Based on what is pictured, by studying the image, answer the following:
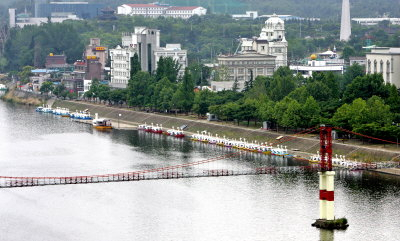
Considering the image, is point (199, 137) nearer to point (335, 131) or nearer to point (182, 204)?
point (335, 131)

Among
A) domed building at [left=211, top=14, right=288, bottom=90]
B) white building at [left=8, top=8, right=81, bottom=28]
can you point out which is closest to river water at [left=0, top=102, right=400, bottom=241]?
domed building at [left=211, top=14, right=288, bottom=90]

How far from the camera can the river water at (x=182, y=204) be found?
49.4 meters

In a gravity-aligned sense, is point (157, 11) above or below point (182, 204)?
above

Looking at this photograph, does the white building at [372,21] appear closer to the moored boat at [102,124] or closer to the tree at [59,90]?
the tree at [59,90]

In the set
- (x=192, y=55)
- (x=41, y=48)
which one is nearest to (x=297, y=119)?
(x=192, y=55)

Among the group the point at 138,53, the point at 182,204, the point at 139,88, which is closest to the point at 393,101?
the point at 182,204

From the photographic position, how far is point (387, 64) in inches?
3526

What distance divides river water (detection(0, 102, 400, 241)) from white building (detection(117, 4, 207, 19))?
12106 cm

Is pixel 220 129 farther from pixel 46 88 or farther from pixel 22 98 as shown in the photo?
pixel 22 98

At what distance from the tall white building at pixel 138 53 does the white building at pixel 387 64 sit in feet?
84.4

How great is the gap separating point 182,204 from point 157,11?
14380 centimetres

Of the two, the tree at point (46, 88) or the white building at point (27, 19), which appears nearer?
the tree at point (46, 88)

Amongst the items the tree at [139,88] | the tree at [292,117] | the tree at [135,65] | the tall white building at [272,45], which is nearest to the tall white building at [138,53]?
the tree at [135,65]

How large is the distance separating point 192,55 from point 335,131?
72.1 metres
